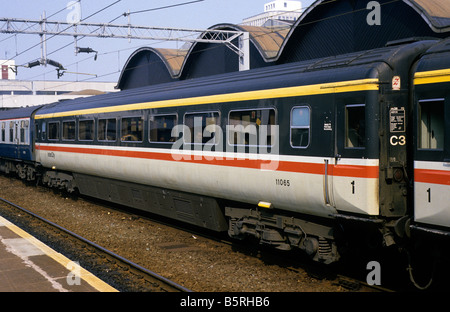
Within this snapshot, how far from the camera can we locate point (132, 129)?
14.1 metres

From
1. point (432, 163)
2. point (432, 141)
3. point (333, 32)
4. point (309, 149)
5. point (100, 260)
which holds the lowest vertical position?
point (100, 260)

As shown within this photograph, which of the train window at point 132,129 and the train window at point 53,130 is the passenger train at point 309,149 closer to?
the train window at point 132,129

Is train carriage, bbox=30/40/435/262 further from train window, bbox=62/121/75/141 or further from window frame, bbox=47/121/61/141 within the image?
window frame, bbox=47/121/61/141

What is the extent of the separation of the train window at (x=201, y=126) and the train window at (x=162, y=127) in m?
0.61

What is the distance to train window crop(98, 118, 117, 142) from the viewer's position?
49.5 ft

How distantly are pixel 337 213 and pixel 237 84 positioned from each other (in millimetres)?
3642

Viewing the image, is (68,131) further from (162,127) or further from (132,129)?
(162,127)

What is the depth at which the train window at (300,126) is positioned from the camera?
8.60 meters

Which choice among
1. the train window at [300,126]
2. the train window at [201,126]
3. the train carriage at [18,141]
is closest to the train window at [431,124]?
the train window at [300,126]

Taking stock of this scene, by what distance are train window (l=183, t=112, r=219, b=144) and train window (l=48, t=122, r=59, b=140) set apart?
31.4 feet

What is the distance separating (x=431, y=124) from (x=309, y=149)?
2.05 m

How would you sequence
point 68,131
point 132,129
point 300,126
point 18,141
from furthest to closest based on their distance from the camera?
point 18,141, point 68,131, point 132,129, point 300,126

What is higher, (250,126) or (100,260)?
(250,126)

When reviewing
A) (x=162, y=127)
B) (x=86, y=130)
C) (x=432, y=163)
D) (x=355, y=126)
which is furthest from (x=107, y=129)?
(x=432, y=163)
